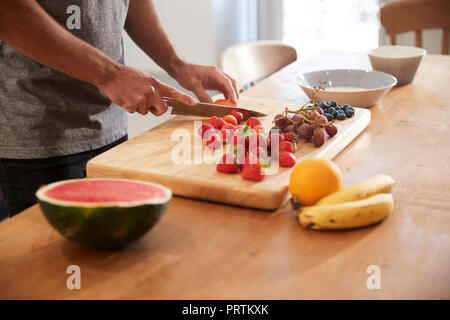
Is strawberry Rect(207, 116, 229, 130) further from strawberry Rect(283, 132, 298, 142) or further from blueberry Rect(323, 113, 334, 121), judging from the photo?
blueberry Rect(323, 113, 334, 121)

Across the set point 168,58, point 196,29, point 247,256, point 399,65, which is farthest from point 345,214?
Result: point 196,29

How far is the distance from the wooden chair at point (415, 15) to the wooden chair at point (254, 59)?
24.4 inches

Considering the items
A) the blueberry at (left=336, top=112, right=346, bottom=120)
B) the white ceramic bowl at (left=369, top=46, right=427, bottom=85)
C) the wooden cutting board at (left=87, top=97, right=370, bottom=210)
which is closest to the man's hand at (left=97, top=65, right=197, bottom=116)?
the wooden cutting board at (left=87, top=97, right=370, bottom=210)

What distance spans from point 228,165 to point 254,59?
5.21ft

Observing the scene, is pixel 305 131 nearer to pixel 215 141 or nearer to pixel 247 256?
pixel 215 141

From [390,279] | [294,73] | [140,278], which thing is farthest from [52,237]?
[294,73]

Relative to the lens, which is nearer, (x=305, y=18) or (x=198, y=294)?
(x=198, y=294)

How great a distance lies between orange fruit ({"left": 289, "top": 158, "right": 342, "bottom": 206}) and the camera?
108cm

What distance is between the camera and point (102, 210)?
2.92ft

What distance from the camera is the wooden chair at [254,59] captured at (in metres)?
2.57

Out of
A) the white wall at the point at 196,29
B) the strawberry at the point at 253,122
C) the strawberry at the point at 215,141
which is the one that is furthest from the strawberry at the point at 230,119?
the white wall at the point at 196,29
